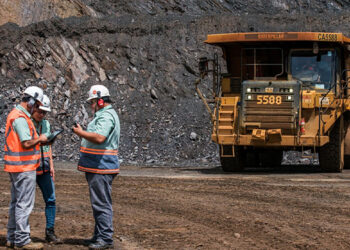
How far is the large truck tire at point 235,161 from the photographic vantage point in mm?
17188

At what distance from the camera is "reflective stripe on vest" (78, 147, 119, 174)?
7.00m

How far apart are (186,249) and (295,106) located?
31.6ft

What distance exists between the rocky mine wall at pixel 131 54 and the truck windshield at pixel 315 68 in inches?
340

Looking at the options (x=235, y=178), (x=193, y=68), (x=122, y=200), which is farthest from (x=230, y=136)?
(x=193, y=68)

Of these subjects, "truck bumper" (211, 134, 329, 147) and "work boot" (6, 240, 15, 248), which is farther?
"truck bumper" (211, 134, 329, 147)

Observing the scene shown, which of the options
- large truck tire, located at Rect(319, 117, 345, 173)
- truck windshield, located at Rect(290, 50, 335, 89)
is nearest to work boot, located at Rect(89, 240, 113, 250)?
truck windshield, located at Rect(290, 50, 335, 89)

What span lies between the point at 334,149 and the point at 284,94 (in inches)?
74.7

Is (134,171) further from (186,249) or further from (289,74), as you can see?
(186,249)

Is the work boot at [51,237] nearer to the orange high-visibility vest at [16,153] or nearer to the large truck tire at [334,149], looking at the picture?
the orange high-visibility vest at [16,153]

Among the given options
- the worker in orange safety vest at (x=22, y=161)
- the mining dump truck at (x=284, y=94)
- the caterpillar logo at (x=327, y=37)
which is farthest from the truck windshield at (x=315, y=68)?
the worker in orange safety vest at (x=22, y=161)

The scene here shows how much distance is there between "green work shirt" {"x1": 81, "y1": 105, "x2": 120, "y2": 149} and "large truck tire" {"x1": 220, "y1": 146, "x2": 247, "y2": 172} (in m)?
10.1

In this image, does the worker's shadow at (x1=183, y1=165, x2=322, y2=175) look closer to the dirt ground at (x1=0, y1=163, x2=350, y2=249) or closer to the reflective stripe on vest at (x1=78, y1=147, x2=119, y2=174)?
the dirt ground at (x1=0, y1=163, x2=350, y2=249)

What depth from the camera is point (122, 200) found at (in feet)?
38.0

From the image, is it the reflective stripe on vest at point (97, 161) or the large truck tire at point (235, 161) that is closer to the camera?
the reflective stripe on vest at point (97, 161)
